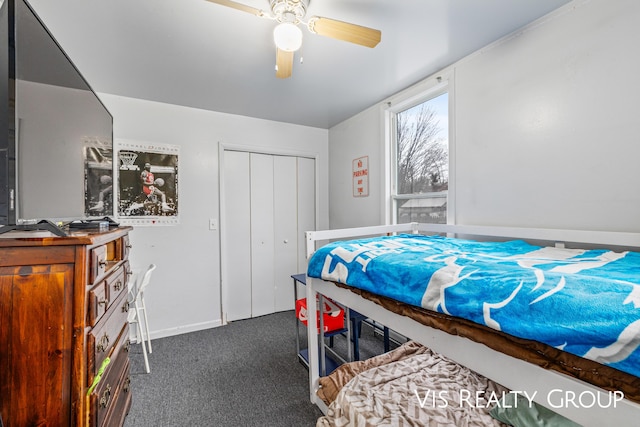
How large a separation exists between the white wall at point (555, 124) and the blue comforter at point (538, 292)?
364mm

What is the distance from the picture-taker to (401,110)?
272 cm

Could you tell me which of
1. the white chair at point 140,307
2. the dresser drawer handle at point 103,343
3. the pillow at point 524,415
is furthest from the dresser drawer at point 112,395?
the pillow at point 524,415

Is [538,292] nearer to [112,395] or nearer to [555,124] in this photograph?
[555,124]

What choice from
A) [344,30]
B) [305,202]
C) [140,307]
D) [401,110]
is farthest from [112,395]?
[401,110]

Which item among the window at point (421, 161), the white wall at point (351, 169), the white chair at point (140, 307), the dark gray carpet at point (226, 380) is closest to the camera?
the dark gray carpet at point (226, 380)

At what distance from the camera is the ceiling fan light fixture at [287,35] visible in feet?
4.23

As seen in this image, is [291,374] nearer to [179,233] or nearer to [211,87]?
[179,233]

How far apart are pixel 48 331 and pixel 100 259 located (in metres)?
0.29

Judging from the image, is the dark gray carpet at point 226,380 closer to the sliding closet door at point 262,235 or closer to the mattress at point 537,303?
the sliding closet door at point 262,235

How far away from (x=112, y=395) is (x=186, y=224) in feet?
5.82

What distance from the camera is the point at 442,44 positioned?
1820mm

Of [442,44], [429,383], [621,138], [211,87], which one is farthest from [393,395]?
[211,87]

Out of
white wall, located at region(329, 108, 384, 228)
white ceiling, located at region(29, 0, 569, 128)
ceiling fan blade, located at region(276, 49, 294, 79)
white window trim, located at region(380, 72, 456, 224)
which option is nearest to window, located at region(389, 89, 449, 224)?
white window trim, located at region(380, 72, 456, 224)

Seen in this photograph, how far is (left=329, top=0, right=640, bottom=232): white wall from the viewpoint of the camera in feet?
4.35
